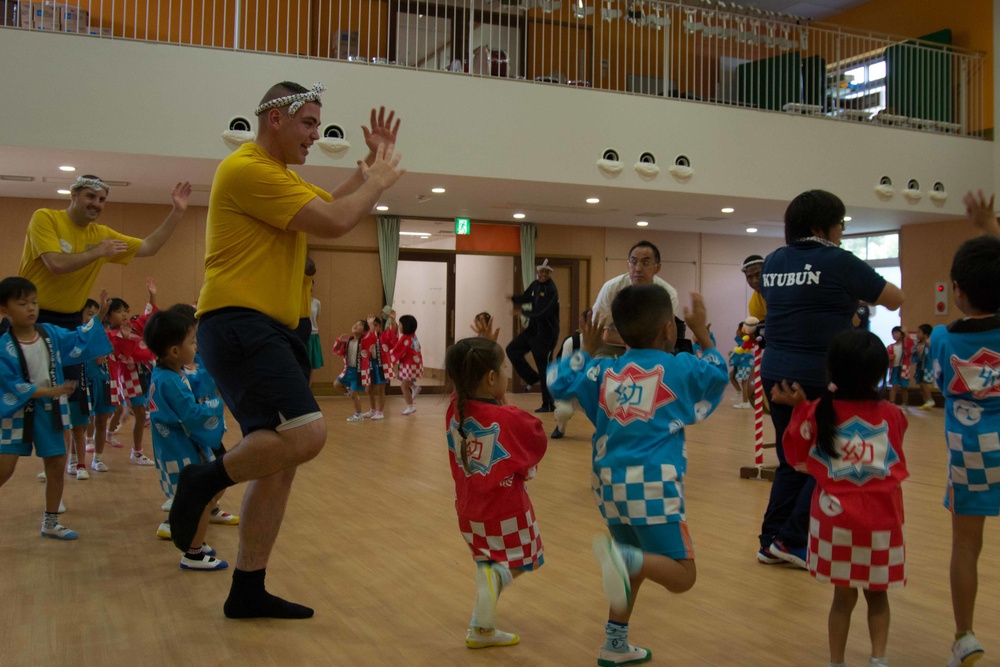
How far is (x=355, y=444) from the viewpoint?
24.7 ft

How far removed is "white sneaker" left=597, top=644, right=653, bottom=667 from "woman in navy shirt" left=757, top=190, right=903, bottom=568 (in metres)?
1.24

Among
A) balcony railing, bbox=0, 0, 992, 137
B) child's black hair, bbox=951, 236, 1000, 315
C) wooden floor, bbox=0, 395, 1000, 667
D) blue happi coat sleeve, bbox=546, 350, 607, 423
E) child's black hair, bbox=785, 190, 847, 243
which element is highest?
balcony railing, bbox=0, 0, 992, 137

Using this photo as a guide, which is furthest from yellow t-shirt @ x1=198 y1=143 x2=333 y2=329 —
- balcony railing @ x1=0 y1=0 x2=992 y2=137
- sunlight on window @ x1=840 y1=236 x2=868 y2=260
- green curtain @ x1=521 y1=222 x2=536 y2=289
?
sunlight on window @ x1=840 y1=236 x2=868 y2=260

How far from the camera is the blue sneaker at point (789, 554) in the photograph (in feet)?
11.1

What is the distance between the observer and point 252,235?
103 inches

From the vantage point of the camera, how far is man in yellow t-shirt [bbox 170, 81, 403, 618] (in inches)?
101

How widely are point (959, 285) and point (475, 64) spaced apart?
9.80 m

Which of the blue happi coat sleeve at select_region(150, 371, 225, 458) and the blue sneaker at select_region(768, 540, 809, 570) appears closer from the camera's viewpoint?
the blue sneaker at select_region(768, 540, 809, 570)

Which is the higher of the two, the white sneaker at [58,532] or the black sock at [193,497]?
the black sock at [193,497]

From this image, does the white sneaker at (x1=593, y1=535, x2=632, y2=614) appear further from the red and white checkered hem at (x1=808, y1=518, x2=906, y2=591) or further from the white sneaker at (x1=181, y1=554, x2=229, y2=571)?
the white sneaker at (x1=181, y1=554, x2=229, y2=571)

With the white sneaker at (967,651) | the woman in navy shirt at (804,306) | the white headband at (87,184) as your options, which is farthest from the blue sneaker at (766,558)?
the white headband at (87,184)

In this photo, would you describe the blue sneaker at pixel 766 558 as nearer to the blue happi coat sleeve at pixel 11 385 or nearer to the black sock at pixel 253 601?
the black sock at pixel 253 601

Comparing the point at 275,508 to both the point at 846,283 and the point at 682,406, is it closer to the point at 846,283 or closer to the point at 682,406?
the point at 682,406

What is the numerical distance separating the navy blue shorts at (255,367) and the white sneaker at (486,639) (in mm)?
822
